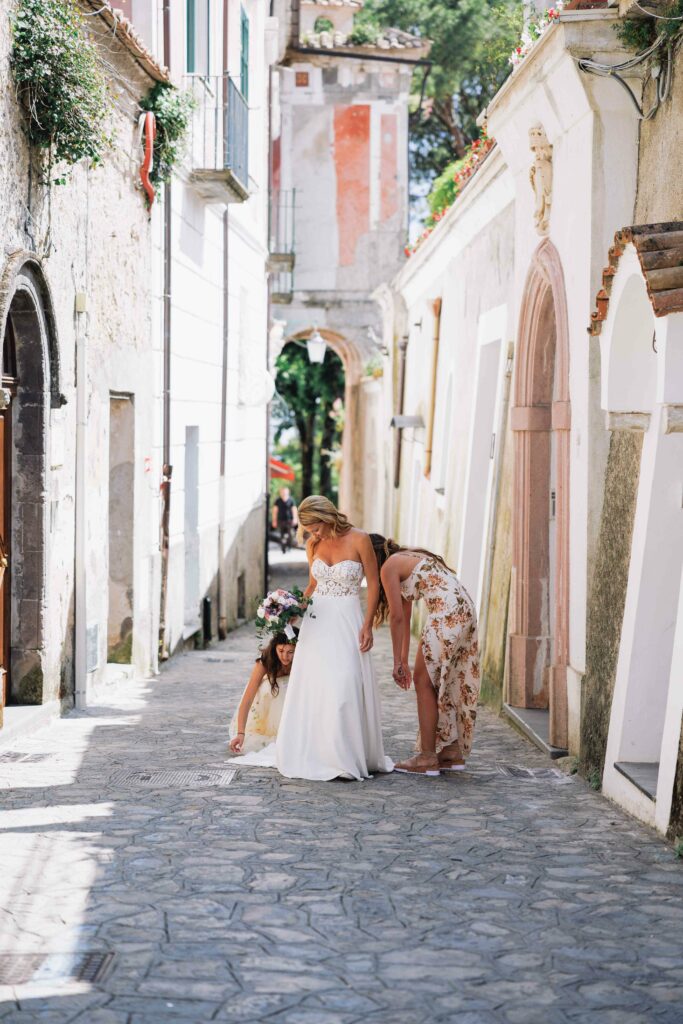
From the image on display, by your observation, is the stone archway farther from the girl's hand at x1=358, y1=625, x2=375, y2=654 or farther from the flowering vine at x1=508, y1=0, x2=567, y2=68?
the girl's hand at x1=358, y1=625, x2=375, y2=654

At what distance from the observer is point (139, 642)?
498 inches

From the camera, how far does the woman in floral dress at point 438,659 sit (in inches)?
328

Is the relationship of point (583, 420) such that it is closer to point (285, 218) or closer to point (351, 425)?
point (285, 218)

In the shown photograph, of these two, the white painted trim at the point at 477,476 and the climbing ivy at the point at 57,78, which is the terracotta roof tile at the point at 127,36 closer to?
the climbing ivy at the point at 57,78

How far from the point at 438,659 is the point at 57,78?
4258mm

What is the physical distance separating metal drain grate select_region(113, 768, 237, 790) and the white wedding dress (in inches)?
14.0

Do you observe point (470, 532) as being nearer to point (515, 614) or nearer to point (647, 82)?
point (515, 614)

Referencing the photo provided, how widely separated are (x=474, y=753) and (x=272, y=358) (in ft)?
53.9

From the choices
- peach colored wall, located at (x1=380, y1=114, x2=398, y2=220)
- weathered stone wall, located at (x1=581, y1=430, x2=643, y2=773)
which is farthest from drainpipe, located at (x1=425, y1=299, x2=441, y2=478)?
peach colored wall, located at (x1=380, y1=114, x2=398, y2=220)

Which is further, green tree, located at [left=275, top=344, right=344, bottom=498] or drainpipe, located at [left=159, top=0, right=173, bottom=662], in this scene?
green tree, located at [left=275, top=344, right=344, bottom=498]

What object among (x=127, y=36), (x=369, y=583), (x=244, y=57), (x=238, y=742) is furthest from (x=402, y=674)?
(x=244, y=57)

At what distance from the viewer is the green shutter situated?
18.0 meters

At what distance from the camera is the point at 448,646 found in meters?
8.34

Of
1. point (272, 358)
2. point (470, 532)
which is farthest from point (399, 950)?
point (272, 358)
